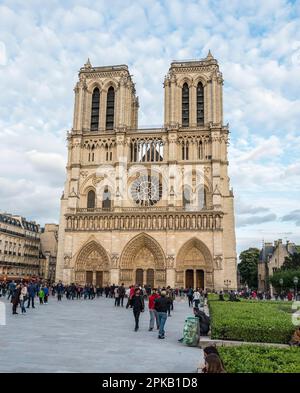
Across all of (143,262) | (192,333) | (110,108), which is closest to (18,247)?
(143,262)

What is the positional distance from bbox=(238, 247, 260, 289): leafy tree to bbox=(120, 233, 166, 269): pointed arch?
27.9 meters

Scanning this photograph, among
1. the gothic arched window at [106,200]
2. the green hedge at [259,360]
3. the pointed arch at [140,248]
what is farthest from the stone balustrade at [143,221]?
the green hedge at [259,360]

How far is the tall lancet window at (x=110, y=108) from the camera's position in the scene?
156 feet

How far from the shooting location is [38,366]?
7402mm

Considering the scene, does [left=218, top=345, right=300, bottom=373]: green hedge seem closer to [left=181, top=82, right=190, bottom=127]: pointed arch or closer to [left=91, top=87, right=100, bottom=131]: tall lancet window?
[left=181, top=82, right=190, bottom=127]: pointed arch

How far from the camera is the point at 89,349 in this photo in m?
9.34

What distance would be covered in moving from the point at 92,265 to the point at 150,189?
10.6m

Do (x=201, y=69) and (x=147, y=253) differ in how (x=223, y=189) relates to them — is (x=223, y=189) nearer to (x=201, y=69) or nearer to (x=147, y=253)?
(x=147, y=253)

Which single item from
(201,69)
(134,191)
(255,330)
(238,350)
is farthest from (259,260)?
(238,350)

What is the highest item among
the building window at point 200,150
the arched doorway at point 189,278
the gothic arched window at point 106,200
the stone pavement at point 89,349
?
the building window at point 200,150

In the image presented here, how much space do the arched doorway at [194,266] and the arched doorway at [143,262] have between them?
1.81 meters

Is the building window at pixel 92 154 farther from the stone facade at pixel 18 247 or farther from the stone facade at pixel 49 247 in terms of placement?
the stone facade at pixel 49 247

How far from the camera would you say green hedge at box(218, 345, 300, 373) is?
5.41m

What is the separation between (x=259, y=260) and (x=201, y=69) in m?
31.5
